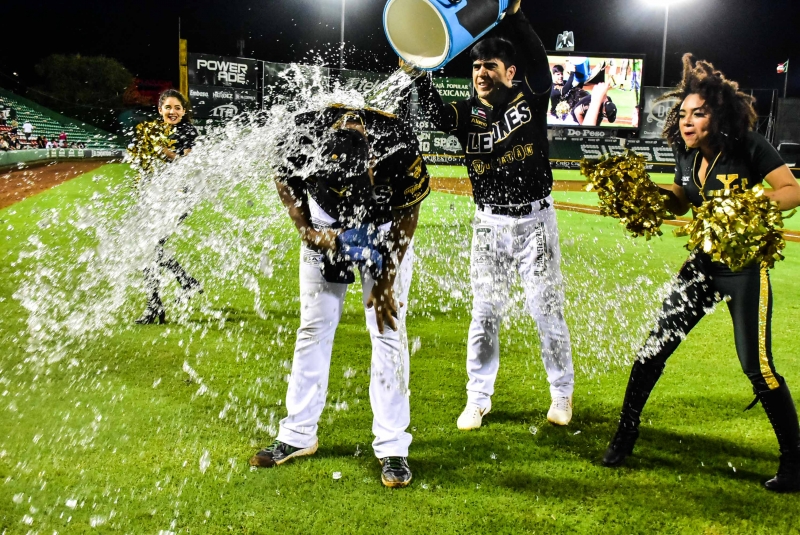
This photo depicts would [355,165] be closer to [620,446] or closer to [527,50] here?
[527,50]

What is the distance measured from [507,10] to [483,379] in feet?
6.93

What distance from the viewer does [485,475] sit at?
330cm

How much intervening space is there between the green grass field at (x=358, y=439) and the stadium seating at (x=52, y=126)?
3574 centimetres

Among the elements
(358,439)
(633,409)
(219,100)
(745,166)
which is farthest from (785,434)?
(219,100)

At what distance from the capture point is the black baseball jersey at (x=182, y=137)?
598 centimetres

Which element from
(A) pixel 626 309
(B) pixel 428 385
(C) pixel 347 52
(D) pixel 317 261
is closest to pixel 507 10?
(D) pixel 317 261

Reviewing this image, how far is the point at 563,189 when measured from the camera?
24.0 metres

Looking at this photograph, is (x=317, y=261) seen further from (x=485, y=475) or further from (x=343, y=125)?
(x=485, y=475)

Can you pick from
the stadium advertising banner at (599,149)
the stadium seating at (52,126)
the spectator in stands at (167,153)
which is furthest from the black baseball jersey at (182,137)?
the stadium seating at (52,126)

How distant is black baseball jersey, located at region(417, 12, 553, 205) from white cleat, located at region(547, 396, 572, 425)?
48.2 inches

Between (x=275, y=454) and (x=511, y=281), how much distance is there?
68.3 inches

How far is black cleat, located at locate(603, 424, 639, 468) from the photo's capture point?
3.45m

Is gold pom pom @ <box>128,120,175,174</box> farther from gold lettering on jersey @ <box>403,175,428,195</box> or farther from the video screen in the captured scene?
the video screen

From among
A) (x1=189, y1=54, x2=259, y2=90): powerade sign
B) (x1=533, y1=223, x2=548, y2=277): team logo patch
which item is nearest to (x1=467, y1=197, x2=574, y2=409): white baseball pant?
(x1=533, y1=223, x2=548, y2=277): team logo patch
